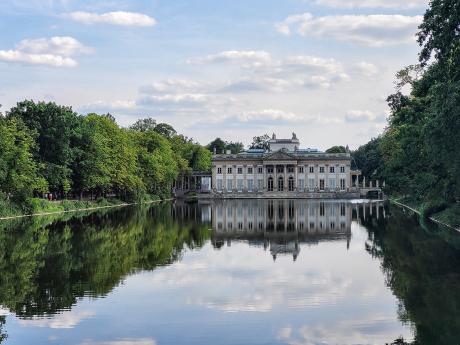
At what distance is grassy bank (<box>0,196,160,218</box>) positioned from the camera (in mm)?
57294

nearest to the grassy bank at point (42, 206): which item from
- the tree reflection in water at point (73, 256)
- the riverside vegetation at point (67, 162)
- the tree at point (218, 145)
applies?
the riverside vegetation at point (67, 162)

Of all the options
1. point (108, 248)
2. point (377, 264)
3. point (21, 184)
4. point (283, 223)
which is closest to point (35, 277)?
point (108, 248)

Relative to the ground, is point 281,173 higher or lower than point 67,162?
lower

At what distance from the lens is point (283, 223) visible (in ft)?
172

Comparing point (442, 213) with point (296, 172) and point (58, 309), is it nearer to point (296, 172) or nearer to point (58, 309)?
point (58, 309)

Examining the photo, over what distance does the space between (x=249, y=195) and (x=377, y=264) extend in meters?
94.8

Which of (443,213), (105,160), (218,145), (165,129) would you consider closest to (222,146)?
(218,145)

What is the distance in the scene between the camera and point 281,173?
424 feet

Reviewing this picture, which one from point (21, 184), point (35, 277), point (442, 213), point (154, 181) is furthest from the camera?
point (154, 181)

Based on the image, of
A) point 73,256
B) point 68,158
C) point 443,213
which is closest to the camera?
point 73,256

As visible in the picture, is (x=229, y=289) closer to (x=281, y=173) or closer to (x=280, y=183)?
(x=281, y=173)

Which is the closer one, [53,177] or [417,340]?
[417,340]

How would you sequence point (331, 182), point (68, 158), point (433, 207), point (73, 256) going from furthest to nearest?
1. point (331, 182)
2. point (68, 158)
3. point (433, 207)
4. point (73, 256)

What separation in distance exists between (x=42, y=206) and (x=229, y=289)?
150 ft
